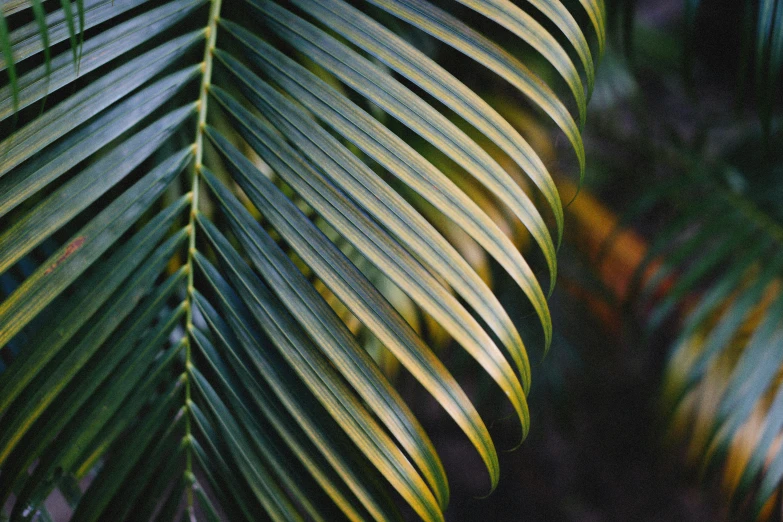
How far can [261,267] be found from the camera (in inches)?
19.4

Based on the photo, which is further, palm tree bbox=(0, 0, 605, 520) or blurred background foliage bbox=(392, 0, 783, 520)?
blurred background foliage bbox=(392, 0, 783, 520)

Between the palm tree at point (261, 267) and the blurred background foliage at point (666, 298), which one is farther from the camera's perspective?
the blurred background foliage at point (666, 298)

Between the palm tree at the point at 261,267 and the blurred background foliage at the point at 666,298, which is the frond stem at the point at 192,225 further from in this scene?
the blurred background foliage at the point at 666,298

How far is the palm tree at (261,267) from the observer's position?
0.46 metres

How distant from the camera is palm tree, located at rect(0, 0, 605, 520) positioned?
0.46 metres

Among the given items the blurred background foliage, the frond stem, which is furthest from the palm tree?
the blurred background foliage

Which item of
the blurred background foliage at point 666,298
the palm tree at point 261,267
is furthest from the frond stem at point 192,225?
the blurred background foliage at point 666,298

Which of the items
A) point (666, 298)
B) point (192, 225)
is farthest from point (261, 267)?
point (666, 298)

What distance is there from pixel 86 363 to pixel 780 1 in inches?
34.1

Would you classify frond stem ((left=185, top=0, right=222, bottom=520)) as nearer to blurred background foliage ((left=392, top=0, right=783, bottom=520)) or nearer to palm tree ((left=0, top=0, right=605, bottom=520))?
palm tree ((left=0, top=0, right=605, bottom=520))

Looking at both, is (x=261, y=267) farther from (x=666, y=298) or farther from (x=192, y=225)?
(x=666, y=298)

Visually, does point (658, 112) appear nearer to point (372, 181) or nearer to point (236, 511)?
point (372, 181)

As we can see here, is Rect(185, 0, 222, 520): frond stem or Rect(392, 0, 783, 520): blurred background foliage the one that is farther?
Rect(392, 0, 783, 520): blurred background foliage

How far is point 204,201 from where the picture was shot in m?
0.67
